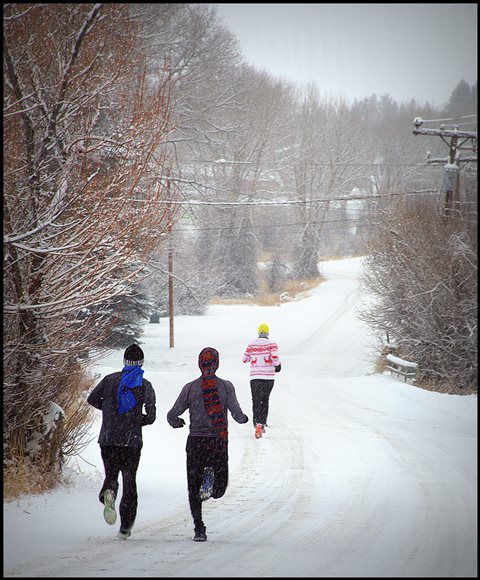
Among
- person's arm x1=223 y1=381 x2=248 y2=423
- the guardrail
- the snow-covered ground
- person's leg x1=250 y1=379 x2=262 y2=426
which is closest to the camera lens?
the snow-covered ground

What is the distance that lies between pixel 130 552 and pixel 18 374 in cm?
301

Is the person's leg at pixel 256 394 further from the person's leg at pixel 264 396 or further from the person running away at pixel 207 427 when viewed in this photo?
the person running away at pixel 207 427

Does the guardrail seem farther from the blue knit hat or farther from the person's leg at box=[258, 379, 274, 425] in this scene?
the blue knit hat

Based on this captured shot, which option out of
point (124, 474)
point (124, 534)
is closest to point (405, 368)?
point (124, 474)

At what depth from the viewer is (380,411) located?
595 inches

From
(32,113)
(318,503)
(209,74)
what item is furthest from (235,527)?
(209,74)

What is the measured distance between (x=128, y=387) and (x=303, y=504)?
108 inches

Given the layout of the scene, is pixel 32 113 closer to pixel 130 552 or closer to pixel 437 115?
pixel 130 552

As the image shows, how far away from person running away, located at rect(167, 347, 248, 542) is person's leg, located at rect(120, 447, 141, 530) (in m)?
0.52

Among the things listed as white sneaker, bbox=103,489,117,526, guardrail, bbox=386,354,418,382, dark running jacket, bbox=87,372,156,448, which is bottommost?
guardrail, bbox=386,354,418,382

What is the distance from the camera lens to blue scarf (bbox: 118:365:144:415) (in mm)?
6406

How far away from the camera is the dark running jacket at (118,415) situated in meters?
6.36

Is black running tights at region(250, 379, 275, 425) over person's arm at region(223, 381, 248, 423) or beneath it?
beneath

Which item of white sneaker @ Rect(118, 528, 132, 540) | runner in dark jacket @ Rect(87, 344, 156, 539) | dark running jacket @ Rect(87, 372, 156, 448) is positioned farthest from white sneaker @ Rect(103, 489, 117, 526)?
dark running jacket @ Rect(87, 372, 156, 448)
